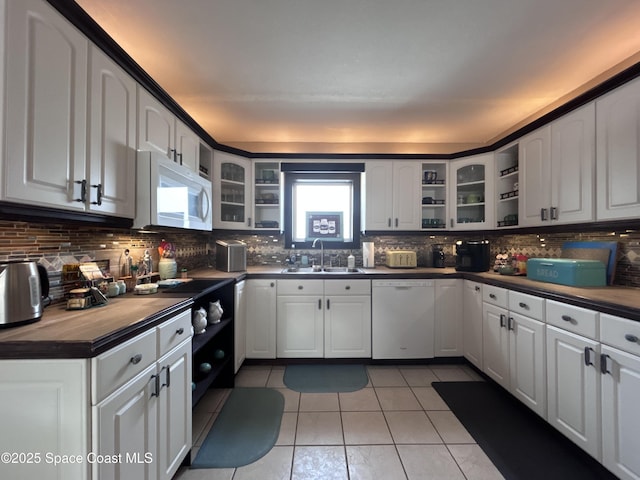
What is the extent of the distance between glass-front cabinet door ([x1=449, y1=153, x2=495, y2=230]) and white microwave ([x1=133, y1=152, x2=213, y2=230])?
2735 mm

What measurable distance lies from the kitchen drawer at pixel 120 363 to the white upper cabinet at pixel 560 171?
9.02ft

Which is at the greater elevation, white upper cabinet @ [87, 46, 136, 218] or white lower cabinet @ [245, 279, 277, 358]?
white upper cabinet @ [87, 46, 136, 218]

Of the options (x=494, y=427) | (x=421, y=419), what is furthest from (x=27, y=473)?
(x=494, y=427)

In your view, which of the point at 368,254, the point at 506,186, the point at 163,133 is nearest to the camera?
the point at 163,133

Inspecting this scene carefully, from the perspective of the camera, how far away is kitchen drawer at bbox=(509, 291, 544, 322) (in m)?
1.72

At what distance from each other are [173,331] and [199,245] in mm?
1847

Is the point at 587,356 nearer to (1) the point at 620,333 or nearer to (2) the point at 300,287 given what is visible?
(1) the point at 620,333

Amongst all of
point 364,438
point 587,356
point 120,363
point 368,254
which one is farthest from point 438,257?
point 120,363

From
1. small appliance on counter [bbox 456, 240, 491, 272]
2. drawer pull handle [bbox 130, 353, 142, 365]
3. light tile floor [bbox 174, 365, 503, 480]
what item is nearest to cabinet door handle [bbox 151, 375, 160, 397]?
drawer pull handle [bbox 130, 353, 142, 365]

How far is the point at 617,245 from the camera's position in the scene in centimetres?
183

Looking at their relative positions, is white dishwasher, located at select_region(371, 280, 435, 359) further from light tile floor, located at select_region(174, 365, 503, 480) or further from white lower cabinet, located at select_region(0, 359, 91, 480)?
white lower cabinet, located at select_region(0, 359, 91, 480)

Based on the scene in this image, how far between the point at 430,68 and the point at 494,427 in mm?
2597

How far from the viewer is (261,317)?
2.55 m

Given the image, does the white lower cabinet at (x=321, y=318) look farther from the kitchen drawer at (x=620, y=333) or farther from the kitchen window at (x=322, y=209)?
the kitchen drawer at (x=620, y=333)
